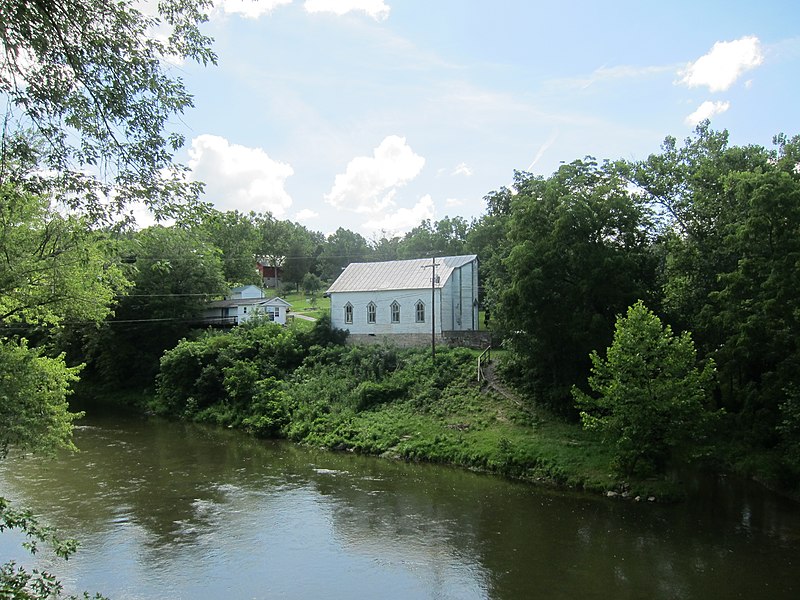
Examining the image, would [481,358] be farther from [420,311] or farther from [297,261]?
[297,261]

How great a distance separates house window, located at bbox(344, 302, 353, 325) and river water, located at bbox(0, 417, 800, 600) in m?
17.3

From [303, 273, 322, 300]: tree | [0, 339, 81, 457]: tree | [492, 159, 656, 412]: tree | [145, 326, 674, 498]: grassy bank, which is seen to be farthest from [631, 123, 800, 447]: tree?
[303, 273, 322, 300]: tree

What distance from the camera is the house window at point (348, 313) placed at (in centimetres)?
4150

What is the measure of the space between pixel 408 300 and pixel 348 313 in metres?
4.73

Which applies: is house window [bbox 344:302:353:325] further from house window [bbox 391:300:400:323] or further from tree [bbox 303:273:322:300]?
tree [bbox 303:273:322:300]

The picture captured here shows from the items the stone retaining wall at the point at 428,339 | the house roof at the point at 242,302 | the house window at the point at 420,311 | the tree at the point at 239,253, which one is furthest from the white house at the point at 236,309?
the house window at the point at 420,311

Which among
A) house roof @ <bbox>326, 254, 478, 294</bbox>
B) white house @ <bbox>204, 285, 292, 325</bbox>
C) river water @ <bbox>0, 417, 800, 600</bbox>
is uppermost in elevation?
house roof @ <bbox>326, 254, 478, 294</bbox>

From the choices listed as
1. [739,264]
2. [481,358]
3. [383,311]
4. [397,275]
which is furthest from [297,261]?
[739,264]

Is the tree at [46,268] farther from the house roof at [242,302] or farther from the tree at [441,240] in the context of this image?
the tree at [441,240]

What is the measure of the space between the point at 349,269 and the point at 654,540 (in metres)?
31.2

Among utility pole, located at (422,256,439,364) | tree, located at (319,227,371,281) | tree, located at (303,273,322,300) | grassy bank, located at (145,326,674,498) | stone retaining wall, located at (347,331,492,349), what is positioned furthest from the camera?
tree, located at (319,227,371,281)

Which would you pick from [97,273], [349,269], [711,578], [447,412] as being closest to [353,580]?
[711,578]

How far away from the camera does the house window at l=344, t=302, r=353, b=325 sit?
4150 cm

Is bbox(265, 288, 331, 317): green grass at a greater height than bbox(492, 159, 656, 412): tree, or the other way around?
bbox(265, 288, 331, 317): green grass
